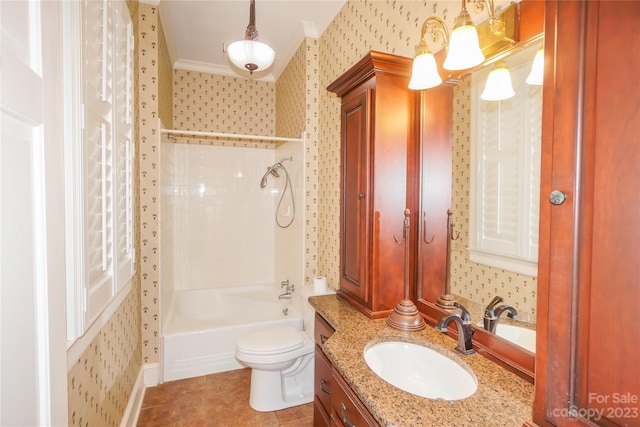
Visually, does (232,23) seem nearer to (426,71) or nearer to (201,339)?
(426,71)

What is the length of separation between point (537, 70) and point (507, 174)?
0.35m

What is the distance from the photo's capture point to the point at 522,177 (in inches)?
41.7

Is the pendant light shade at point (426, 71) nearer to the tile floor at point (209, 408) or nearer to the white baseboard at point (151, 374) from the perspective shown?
the tile floor at point (209, 408)

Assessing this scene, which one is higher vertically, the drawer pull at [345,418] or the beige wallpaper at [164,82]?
the beige wallpaper at [164,82]

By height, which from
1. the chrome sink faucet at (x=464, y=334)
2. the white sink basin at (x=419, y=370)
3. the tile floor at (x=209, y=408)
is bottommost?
the tile floor at (x=209, y=408)

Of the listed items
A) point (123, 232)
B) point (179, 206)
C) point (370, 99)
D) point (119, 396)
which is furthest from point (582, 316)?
point (179, 206)

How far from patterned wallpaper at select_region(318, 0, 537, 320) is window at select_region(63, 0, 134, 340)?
4.52 feet

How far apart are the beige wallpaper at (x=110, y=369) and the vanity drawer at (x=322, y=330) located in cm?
103

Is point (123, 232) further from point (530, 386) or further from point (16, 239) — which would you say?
point (530, 386)

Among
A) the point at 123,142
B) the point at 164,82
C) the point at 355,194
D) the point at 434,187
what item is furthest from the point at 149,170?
the point at 434,187

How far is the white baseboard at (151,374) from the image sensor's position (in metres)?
2.41

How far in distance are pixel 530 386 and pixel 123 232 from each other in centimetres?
187

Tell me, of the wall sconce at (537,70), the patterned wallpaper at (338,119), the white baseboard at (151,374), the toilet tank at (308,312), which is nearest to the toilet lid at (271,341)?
the toilet tank at (308,312)

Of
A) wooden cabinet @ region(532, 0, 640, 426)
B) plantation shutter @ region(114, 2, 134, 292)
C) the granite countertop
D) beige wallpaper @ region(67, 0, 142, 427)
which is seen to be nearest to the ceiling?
beige wallpaper @ region(67, 0, 142, 427)
